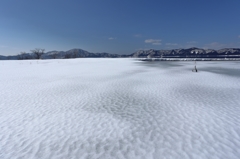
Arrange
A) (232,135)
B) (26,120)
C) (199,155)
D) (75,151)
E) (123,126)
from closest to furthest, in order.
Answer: (199,155), (75,151), (232,135), (123,126), (26,120)

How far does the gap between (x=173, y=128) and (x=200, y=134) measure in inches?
42.8

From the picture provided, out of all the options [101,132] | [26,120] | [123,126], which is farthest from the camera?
[26,120]

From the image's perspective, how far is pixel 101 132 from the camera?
620cm

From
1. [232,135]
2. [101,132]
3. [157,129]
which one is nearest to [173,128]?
[157,129]

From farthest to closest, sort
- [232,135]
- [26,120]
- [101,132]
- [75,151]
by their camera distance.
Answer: [26,120] < [101,132] < [232,135] < [75,151]

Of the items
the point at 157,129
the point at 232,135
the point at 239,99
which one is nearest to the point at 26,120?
the point at 157,129

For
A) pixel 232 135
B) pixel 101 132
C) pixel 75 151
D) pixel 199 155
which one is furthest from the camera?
pixel 101 132

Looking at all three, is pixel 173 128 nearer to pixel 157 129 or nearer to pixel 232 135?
pixel 157 129

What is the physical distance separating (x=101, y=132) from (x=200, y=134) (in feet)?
14.1

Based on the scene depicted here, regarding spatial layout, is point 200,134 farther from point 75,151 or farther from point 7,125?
point 7,125

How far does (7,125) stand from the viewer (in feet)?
22.3

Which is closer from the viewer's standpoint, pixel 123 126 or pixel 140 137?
pixel 140 137

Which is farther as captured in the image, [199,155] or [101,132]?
[101,132]

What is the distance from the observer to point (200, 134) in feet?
19.2
